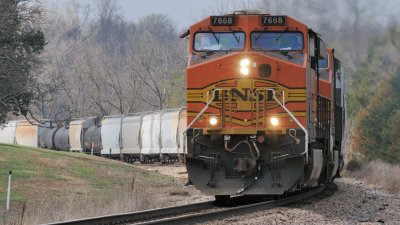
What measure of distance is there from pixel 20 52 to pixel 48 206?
11.5 m

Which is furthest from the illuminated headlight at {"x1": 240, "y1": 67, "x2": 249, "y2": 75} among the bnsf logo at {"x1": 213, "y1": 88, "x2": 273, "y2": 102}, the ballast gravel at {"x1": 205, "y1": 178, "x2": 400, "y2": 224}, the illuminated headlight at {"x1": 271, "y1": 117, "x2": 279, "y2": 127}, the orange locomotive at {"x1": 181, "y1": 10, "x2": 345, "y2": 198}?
the ballast gravel at {"x1": 205, "y1": 178, "x2": 400, "y2": 224}

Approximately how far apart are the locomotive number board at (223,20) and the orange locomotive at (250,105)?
2 cm

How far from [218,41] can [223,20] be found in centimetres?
46

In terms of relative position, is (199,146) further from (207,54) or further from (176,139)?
(176,139)

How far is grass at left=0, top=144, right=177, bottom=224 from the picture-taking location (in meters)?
13.3

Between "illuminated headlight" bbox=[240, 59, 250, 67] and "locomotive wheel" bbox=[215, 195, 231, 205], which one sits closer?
"illuminated headlight" bbox=[240, 59, 250, 67]

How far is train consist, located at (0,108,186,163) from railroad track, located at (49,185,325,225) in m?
18.7

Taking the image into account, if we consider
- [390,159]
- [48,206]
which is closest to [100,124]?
[390,159]

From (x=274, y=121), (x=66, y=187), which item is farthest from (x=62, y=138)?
(x=274, y=121)

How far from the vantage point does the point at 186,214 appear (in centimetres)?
1309

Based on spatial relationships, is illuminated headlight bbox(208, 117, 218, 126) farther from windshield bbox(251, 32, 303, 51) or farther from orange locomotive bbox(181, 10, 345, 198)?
windshield bbox(251, 32, 303, 51)

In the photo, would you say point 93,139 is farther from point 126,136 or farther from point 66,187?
point 66,187

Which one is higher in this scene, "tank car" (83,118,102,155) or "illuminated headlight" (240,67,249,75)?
"illuminated headlight" (240,67,249,75)

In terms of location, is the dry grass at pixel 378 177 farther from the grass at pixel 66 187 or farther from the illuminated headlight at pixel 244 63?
the illuminated headlight at pixel 244 63
